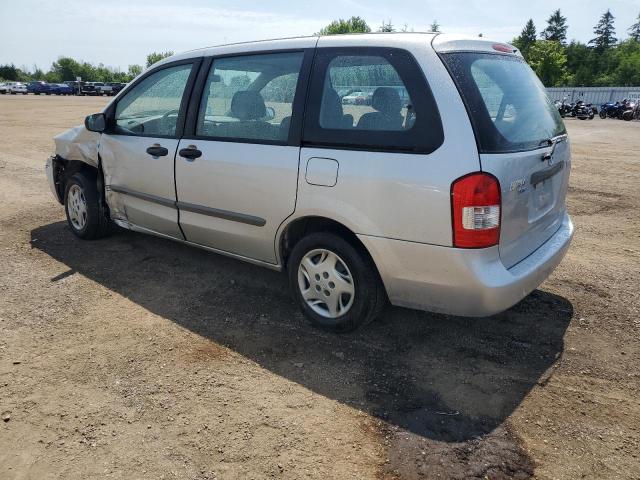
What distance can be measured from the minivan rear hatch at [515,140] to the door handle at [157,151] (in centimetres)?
237

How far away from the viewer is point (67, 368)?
3135 millimetres

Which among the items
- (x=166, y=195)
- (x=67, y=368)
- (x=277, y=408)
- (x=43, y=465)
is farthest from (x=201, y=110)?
(x=43, y=465)

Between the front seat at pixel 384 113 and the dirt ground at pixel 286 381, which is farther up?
the front seat at pixel 384 113

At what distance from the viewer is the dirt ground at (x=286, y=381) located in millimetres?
2406

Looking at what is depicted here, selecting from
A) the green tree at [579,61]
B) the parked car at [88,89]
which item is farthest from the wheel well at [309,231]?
the green tree at [579,61]

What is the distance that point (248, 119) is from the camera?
3721 mm

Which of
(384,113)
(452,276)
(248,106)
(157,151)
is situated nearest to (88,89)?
(157,151)

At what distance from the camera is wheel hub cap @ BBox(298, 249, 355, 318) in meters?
3.40

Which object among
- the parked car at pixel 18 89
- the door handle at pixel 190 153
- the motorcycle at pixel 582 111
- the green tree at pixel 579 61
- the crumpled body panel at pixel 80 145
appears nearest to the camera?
the door handle at pixel 190 153

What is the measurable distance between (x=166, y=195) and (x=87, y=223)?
1.44 meters

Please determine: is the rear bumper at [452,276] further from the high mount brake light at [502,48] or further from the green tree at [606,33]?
the green tree at [606,33]

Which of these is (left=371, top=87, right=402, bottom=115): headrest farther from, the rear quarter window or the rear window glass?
the rear window glass

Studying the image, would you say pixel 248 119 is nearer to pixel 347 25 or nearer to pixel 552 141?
pixel 552 141

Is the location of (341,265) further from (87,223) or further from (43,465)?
(87,223)
